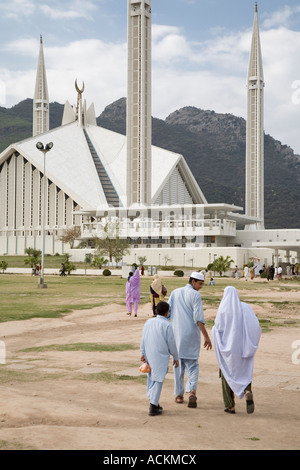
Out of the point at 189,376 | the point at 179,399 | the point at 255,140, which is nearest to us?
the point at 179,399

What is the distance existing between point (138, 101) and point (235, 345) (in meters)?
48.5

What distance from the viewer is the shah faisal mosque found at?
48312 mm

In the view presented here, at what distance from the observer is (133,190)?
52.9m

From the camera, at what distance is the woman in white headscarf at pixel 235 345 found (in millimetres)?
5043

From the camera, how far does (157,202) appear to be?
66.1 metres

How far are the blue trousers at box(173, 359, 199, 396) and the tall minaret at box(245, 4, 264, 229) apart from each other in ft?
189

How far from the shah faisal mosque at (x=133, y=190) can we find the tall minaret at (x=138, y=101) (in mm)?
85

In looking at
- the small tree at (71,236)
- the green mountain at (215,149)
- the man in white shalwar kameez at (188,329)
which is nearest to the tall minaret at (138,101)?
the small tree at (71,236)

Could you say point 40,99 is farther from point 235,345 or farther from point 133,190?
point 235,345

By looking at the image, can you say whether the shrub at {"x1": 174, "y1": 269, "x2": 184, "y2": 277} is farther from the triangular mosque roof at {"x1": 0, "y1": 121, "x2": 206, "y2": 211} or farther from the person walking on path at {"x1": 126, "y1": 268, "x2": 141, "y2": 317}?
the triangular mosque roof at {"x1": 0, "y1": 121, "x2": 206, "y2": 211}

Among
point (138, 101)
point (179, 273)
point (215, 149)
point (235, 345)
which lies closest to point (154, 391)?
point (235, 345)
